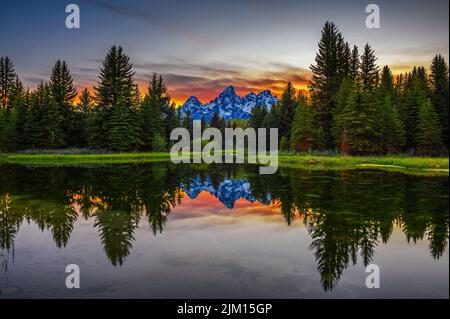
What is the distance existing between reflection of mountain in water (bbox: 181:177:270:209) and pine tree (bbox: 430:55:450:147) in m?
35.8

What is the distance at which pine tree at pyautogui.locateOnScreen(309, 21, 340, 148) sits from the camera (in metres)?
57.7

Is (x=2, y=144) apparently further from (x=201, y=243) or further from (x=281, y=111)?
(x=201, y=243)

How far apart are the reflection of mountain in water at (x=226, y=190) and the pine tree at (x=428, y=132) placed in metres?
29.7

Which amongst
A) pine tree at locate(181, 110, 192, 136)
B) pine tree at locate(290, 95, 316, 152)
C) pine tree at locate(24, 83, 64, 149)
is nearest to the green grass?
pine tree at locate(24, 83, 64, 149)

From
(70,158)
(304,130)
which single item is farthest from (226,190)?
(70,158)

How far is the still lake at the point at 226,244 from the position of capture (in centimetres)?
746

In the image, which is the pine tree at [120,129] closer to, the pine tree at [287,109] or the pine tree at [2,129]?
the pine tree at [2,129]

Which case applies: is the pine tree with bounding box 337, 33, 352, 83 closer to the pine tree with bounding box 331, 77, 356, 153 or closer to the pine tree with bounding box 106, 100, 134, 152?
the pine tree with bounding box 331, 77, 356, 153

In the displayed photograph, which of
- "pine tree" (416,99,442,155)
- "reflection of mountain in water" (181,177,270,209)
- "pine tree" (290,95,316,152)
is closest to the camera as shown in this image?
"reflection of mountain in water" (181,177,270,209)

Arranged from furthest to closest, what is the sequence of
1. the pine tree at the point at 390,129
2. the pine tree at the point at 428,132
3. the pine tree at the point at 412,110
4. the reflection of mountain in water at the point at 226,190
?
1. the pine tree at the point at 412,110
2. the pine tree at the point at 390,129
3. the pine tree at the point at 428,132
4. the reflection of mountain in water at the point at 226,190

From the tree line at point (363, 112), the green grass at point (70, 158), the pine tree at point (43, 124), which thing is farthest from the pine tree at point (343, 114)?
the pine tree at point (43, 124)

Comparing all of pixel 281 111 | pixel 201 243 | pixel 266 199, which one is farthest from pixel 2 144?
pixel 201 243

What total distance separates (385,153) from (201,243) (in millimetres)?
42908

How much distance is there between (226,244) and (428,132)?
41307 millimetres
